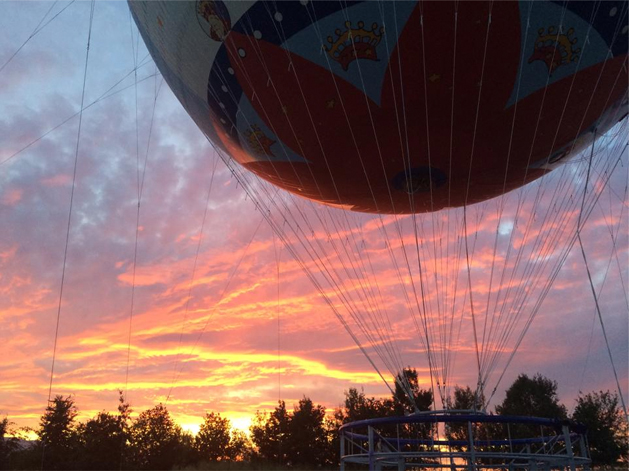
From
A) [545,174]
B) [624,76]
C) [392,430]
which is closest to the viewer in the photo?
[624,76]

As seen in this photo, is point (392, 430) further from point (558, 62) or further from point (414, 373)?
point (558, 62)

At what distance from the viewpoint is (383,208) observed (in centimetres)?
1266

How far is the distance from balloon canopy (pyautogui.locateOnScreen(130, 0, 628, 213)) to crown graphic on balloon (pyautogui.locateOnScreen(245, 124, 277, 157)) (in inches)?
1.3

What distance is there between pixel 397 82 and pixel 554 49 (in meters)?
2.38

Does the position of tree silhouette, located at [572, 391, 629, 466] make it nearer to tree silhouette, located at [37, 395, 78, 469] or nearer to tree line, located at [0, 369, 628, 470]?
tree line, located at [0, 369, 628, 470]

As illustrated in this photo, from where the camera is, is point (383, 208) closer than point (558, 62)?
No

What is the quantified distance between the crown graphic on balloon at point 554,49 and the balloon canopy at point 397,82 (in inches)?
0.8

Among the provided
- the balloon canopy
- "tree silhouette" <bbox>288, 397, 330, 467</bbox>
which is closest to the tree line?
"tree silhouette" <bbox>288, 397, 330, 467</bbox>

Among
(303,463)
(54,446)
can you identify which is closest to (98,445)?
(54,446)

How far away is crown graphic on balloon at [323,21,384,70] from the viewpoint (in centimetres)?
804

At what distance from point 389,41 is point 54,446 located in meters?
39.8

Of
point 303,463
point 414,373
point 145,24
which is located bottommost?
point 303,463

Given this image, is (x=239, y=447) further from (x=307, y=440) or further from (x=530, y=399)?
(x=530, y=399)

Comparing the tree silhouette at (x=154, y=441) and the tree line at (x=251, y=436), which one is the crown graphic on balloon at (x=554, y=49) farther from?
the tree silhouette at (x=154, y=441)
